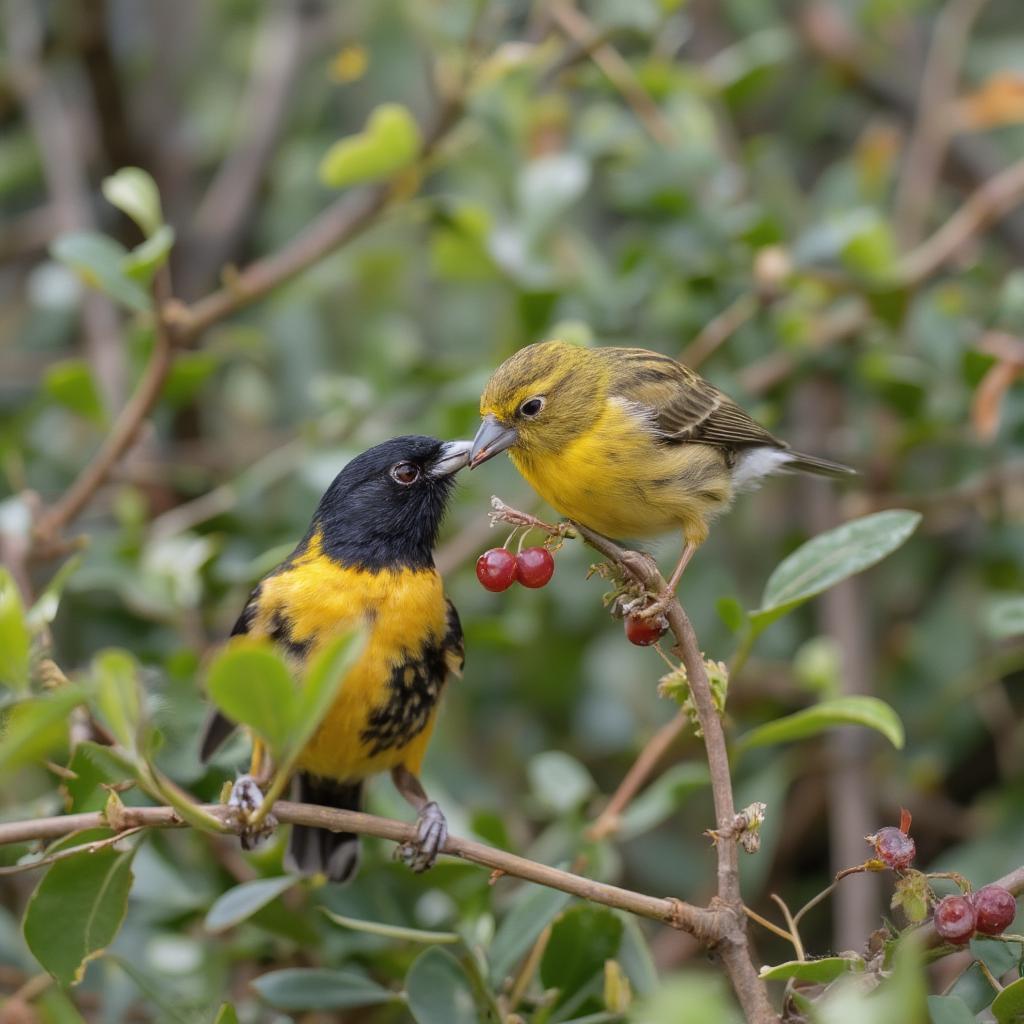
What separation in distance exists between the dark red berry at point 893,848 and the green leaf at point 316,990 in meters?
1.16

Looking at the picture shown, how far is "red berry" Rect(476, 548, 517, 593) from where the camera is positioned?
8.48 ft

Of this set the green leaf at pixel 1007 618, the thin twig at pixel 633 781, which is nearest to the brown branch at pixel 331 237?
the thin twig at pixel 633 781

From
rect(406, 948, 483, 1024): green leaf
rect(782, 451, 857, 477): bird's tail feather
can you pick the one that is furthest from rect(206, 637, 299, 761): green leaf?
rect(782, 451, 857, 477): bird's tail feather

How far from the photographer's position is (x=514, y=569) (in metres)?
2.61

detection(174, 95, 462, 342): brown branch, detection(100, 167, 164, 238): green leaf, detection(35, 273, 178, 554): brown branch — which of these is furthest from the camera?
detection(174, 95, 462, 342): brown branch

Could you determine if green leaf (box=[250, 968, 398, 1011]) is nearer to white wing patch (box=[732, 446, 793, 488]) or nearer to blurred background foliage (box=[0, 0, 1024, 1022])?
blurred background foliage (box=[0, 0, 1024, 1022])

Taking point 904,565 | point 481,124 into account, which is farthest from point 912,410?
point 481,124

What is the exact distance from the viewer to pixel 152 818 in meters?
2.20

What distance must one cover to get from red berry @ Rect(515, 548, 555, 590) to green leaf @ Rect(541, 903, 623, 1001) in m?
0.67

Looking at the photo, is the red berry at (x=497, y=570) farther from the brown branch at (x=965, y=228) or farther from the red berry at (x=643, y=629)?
the brown branch at (x=965, y=228)

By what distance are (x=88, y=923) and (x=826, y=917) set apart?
10.1 feet

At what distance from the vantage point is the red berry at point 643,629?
246cm

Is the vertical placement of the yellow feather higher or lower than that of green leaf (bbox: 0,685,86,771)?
lower

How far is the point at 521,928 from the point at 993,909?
104 cm
